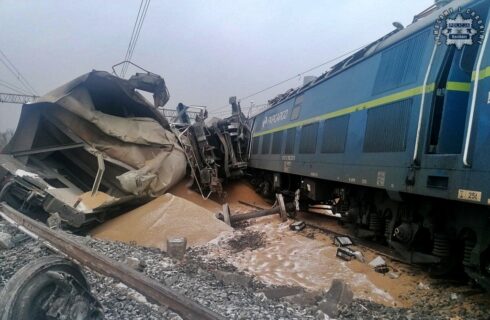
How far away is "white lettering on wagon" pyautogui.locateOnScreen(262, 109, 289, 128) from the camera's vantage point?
11.6 metres

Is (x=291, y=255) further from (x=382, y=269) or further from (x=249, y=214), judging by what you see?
(x=249, y=214)

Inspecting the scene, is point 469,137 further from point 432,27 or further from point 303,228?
point 303,228

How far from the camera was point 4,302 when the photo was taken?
9.68 ft

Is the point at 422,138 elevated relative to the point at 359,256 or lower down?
elevated

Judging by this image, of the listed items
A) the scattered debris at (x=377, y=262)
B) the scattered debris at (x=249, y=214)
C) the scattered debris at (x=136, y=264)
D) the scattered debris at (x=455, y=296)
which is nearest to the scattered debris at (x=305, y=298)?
the scattered debris at (x=455, y=296)

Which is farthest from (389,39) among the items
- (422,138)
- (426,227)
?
(426,227)

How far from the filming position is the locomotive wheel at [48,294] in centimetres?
297

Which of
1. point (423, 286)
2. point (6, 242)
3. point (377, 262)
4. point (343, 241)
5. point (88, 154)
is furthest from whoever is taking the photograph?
point (88, 154)

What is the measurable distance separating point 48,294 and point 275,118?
1004 centimetres

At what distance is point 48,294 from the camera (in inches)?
126

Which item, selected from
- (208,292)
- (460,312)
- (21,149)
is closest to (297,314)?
(208,292)

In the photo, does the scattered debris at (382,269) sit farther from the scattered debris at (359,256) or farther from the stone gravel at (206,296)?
the stone gravel at (206,296)

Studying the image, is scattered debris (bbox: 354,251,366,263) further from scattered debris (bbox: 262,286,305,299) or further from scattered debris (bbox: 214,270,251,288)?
scattered debris (bbox: 214,270,251,288)

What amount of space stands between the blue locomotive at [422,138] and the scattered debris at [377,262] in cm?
36
